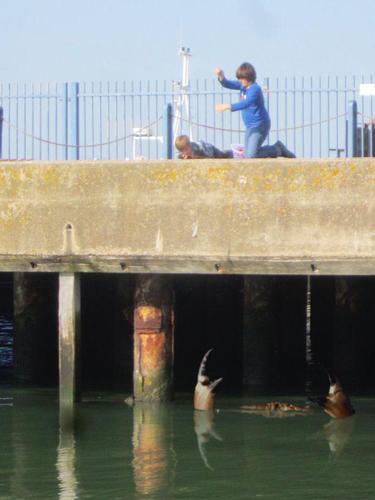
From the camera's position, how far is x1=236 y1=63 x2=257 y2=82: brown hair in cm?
1662

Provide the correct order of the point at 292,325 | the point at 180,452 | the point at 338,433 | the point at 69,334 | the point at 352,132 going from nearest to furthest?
the point at 180,452
the point at 69,334
the point at 338,433
the point at 352,132
the point at 292,325

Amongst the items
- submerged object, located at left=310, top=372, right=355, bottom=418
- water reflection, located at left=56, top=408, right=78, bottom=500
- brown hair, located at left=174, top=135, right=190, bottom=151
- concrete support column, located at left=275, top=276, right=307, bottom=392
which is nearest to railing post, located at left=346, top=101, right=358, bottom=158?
brown hair, located at left=174, top=135, right=190, bottom=151

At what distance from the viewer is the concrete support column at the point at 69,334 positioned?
52.4 feet

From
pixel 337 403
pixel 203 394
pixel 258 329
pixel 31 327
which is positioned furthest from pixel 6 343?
pixel 337 403

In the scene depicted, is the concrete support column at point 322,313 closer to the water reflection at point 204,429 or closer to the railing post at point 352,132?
the railing post at point 352,132

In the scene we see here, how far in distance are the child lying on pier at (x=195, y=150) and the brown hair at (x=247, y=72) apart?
2.86 feet

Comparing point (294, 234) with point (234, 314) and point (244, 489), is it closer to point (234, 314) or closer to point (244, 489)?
point (244, 489)

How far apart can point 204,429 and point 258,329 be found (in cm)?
254

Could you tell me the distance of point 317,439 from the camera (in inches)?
621

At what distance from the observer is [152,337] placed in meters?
16.8

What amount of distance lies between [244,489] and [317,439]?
2.22 m

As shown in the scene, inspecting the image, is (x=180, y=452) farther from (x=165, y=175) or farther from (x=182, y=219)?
(x=165, y=175)

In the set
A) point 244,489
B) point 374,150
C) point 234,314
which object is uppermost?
point 374,150

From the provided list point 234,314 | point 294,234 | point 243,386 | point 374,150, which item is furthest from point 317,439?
point 234,314
